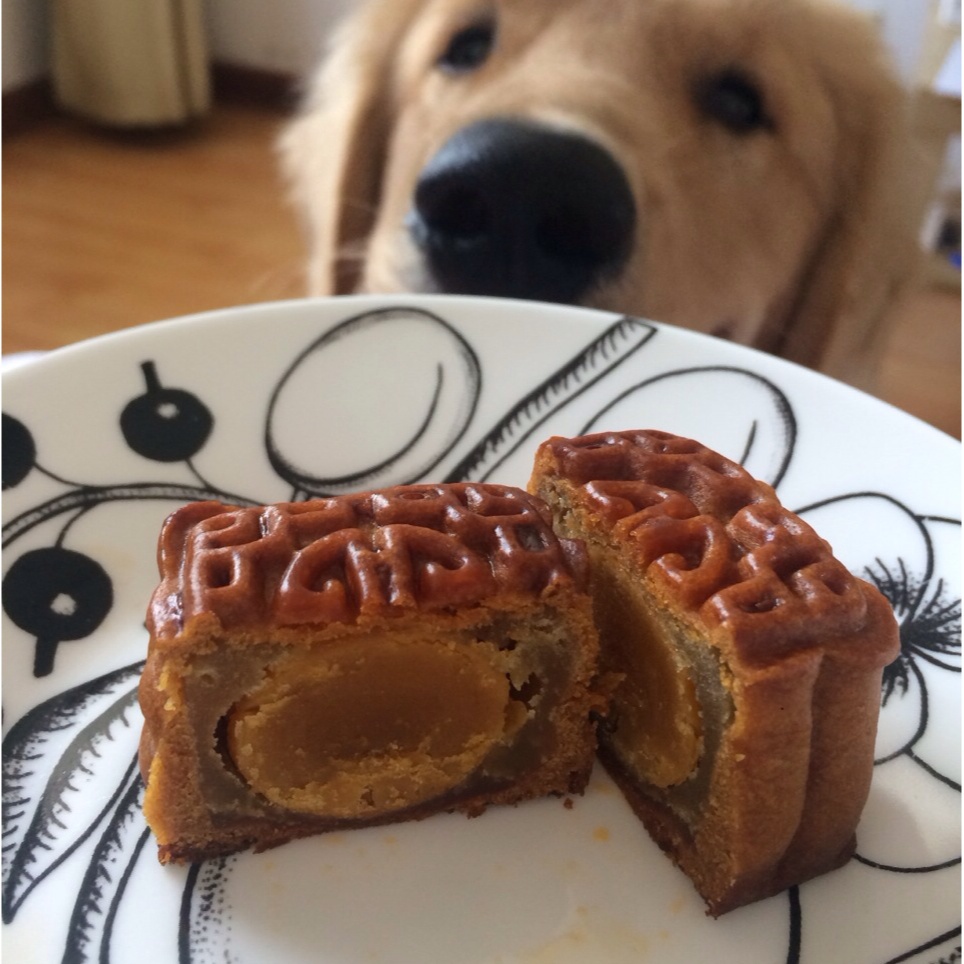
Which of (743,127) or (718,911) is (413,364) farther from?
(718,911)

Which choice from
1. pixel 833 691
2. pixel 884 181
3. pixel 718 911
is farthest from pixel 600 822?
pixel 884 181

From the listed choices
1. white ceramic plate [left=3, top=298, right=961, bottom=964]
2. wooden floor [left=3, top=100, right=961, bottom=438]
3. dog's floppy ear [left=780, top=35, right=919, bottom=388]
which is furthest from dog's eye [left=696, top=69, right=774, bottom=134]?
wooden floor [left=3, top=100, right=961, bottom=438]

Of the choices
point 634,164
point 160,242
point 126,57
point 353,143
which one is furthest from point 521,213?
→ point 126,57

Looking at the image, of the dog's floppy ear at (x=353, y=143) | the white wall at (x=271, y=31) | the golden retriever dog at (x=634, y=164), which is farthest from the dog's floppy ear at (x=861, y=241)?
the white wall at (x=271, y=31)

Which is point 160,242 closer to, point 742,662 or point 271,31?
point 271,31

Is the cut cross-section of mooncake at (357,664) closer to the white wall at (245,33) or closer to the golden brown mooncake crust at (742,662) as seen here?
the golden brown mooncake crust at (742,662)

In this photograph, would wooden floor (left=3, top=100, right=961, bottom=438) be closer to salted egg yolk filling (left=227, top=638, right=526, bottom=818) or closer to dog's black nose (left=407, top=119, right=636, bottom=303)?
dog's black nose (left=407, top=119, right=636, bottom=303)
